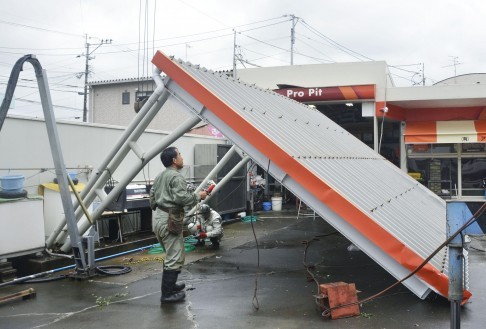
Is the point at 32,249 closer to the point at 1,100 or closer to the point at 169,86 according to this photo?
the point at 1,100

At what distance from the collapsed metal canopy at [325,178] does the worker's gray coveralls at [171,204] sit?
3.12ft

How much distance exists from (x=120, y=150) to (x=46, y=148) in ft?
9.55

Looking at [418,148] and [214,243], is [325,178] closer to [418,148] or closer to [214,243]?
[214,243]

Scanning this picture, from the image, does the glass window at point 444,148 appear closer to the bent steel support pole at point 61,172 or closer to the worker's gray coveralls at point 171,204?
the worker's gray coveralls at point 171,204

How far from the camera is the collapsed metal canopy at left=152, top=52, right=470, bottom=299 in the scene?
16.8 ft

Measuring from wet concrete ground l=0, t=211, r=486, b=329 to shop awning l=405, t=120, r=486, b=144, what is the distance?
282 inches

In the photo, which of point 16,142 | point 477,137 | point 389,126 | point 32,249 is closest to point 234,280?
point 32,249

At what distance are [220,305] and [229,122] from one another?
→ 2371 mm

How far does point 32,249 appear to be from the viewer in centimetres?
812

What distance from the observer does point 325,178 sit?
5.52 metres

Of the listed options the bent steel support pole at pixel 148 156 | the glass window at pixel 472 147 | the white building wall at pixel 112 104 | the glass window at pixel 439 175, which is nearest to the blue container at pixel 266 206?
the glass window at pixel 439 175

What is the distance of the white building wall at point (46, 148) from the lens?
351 inches

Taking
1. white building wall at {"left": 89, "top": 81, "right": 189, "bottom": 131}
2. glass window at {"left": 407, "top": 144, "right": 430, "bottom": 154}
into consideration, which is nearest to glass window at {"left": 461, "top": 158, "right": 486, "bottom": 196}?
glass window at {"left": 407, "top": 144, "right": 430, "bottom": 154}

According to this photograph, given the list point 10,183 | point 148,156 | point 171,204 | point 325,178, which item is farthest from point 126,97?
point 325,178
